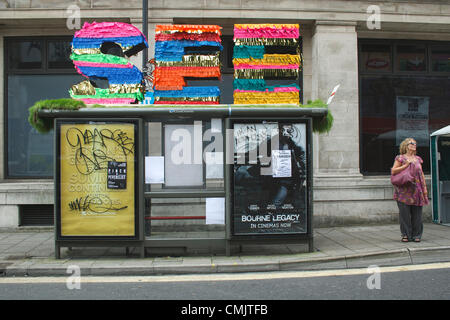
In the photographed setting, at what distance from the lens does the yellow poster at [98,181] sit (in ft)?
20.7

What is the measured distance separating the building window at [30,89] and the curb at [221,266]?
13.8 ft

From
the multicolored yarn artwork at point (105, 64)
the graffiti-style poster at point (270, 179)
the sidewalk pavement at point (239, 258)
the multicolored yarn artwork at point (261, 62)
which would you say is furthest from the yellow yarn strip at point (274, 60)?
the sidewalk pavement at point (239, 258)

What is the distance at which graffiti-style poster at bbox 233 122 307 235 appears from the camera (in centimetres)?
637

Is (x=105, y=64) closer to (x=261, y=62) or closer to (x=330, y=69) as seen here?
(x=261, y=62)

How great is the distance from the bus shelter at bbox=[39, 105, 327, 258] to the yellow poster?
0.05ft

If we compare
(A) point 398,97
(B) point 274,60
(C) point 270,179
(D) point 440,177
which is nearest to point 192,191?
(C) point 270,179

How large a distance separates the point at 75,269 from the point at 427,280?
192 inches

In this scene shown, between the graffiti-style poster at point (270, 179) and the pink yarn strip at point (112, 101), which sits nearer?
the graffiti-style poster at point (270, 179)

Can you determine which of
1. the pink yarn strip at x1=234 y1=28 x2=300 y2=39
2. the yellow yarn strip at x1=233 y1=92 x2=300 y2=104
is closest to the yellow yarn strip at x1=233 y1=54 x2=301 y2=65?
the pink yarn strip at x1=234 y1=28 x2=300 y2=39

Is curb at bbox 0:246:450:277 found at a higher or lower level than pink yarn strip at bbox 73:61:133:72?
lower

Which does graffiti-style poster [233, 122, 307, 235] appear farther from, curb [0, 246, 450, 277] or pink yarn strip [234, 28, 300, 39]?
pink yarn strip [234, 28, 300, 39]

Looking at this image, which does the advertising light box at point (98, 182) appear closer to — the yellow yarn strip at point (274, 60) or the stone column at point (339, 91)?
the yellow yarn strip at point (274, 60)

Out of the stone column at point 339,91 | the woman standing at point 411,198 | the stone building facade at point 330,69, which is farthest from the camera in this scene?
the stone column at point 339,91

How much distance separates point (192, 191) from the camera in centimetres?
654
